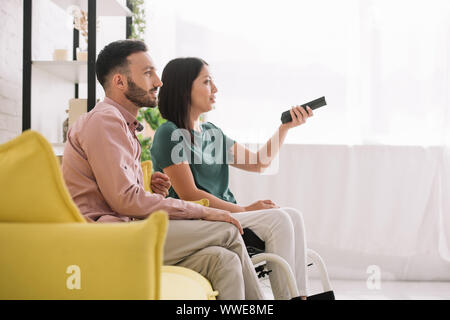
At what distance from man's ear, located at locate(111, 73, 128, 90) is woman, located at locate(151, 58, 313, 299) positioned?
37 cm

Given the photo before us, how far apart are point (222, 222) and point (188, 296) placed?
0.29 m

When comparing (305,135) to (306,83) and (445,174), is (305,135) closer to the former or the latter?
(306,83)

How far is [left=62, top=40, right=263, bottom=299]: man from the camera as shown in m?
1.25

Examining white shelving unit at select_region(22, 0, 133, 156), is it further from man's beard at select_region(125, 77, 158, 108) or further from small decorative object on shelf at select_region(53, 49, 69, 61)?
man's beard at select_region(125, 77, 158, 108)

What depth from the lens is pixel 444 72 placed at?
3.33 meters

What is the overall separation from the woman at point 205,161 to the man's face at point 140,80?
0.32 meters

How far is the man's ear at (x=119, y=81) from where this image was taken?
61.4 inches

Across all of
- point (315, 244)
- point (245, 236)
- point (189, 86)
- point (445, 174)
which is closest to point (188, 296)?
point (245, 236)

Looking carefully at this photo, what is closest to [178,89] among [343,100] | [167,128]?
[167,128]

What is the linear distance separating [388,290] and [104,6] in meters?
2.33
